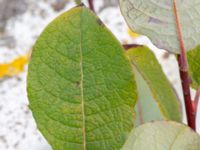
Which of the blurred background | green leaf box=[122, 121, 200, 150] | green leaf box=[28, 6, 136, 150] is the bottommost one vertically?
the blurred background

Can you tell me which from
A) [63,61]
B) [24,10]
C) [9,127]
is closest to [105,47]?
[63,61]

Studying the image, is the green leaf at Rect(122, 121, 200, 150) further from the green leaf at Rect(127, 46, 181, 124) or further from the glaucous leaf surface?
the glaucous leaf surface

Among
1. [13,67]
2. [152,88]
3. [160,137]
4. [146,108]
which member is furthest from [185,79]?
[13,67]

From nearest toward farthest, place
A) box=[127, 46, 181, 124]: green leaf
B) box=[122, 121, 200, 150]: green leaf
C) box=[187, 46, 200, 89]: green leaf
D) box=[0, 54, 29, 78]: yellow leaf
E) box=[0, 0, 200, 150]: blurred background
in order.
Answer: box=[122, 121, 200, 150]: green leaf, box=[187, 46, 200, 89]: green leaf, box=[127, 46, 181, 124]: green leaf, box=[0, 0, 200, 150]: blurred background, box=[0, 54, 29, 78]: yellow leaf

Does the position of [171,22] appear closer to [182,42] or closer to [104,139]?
[182,42]

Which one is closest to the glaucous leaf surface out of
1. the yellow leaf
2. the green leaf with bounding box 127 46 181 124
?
the green leaf with bounding box 127 46 181 124

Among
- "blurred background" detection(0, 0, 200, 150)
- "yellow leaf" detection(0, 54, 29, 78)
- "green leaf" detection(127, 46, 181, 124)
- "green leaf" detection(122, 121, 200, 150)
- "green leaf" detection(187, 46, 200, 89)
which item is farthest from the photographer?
"yellow leaf" detection(0, 54, 29, 78)

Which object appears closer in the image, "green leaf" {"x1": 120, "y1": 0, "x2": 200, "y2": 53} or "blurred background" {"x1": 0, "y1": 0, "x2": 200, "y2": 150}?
"green leaf" {"x1": 120, "y1": 0, "x2": 200, "y2": 53}
